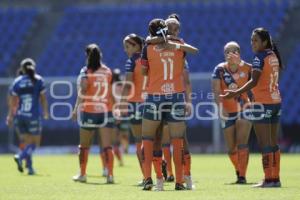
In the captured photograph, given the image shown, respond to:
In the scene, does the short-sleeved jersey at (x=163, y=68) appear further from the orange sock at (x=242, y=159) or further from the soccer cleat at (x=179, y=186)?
the orange sock at (x=242, y=159)

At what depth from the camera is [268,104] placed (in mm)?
13039

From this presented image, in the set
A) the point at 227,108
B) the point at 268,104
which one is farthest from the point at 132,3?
the point at 268,104

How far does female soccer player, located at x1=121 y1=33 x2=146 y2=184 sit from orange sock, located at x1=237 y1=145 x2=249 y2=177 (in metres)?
1.67

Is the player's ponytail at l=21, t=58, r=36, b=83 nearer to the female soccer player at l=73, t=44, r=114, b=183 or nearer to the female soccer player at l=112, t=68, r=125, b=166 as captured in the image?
the female soccer player at l=73, t=44, r=114, b=183

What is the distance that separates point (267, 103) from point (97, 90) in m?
3.90

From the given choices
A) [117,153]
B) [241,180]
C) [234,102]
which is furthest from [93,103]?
[117,153]

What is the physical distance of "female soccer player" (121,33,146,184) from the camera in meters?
14.8

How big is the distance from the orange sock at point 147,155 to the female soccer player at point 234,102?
2735mm

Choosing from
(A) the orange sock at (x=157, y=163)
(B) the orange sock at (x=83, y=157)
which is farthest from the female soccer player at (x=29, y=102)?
(A) the orange sock at (x=157, y=163)

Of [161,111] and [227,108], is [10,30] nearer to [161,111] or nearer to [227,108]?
[227,108]

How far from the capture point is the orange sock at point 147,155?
12484 mm

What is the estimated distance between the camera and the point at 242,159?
14945 millimetres

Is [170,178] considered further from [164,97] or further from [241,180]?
[164,97]

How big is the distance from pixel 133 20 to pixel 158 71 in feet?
76.2
